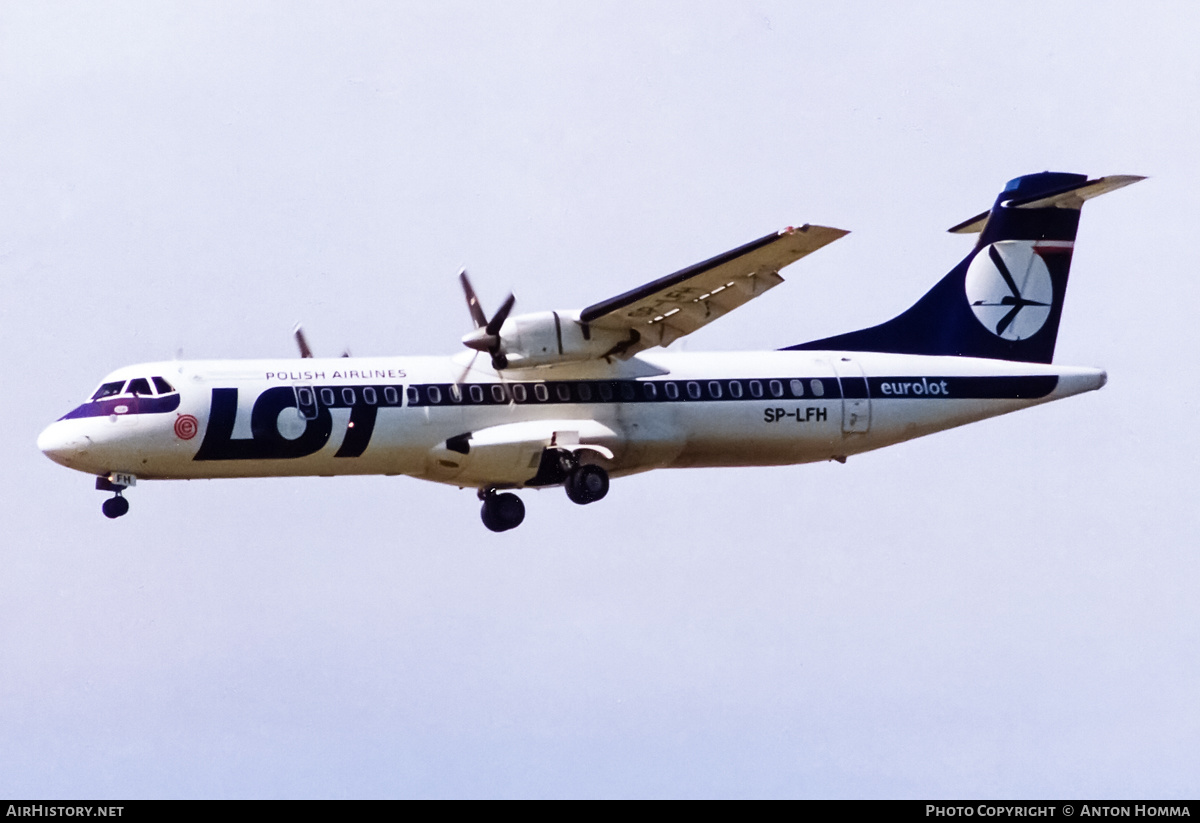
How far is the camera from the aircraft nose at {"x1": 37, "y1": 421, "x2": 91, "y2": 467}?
89.8 feet

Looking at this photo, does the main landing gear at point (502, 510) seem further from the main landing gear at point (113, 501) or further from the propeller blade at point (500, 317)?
the main landing gear at point (113, 501)

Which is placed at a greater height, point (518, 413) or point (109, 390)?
point (109, 390)

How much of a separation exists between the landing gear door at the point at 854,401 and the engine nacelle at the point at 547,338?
4.00 m

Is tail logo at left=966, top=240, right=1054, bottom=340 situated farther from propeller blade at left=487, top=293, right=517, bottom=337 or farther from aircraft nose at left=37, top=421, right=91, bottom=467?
aircraft nose at left=37, top=421, right=91, bottom=467

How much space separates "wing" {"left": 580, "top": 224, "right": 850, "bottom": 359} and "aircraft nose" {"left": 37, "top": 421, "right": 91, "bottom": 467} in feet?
25.4

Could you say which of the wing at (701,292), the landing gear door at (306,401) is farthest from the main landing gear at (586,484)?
the landing gear door at (306,401)

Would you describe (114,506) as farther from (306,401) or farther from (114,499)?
(306,401)

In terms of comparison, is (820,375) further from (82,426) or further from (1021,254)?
(82,426)

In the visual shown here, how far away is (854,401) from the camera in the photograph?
29.4 m

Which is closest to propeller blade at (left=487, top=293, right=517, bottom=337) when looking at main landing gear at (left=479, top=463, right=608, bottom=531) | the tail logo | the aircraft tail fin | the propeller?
the propeller

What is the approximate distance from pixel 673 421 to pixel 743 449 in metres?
1.32

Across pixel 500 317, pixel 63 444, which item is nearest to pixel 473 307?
pixel 500 317

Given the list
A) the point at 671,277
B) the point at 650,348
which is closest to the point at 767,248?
the point at 671,277

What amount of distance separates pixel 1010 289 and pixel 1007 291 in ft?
0.20
